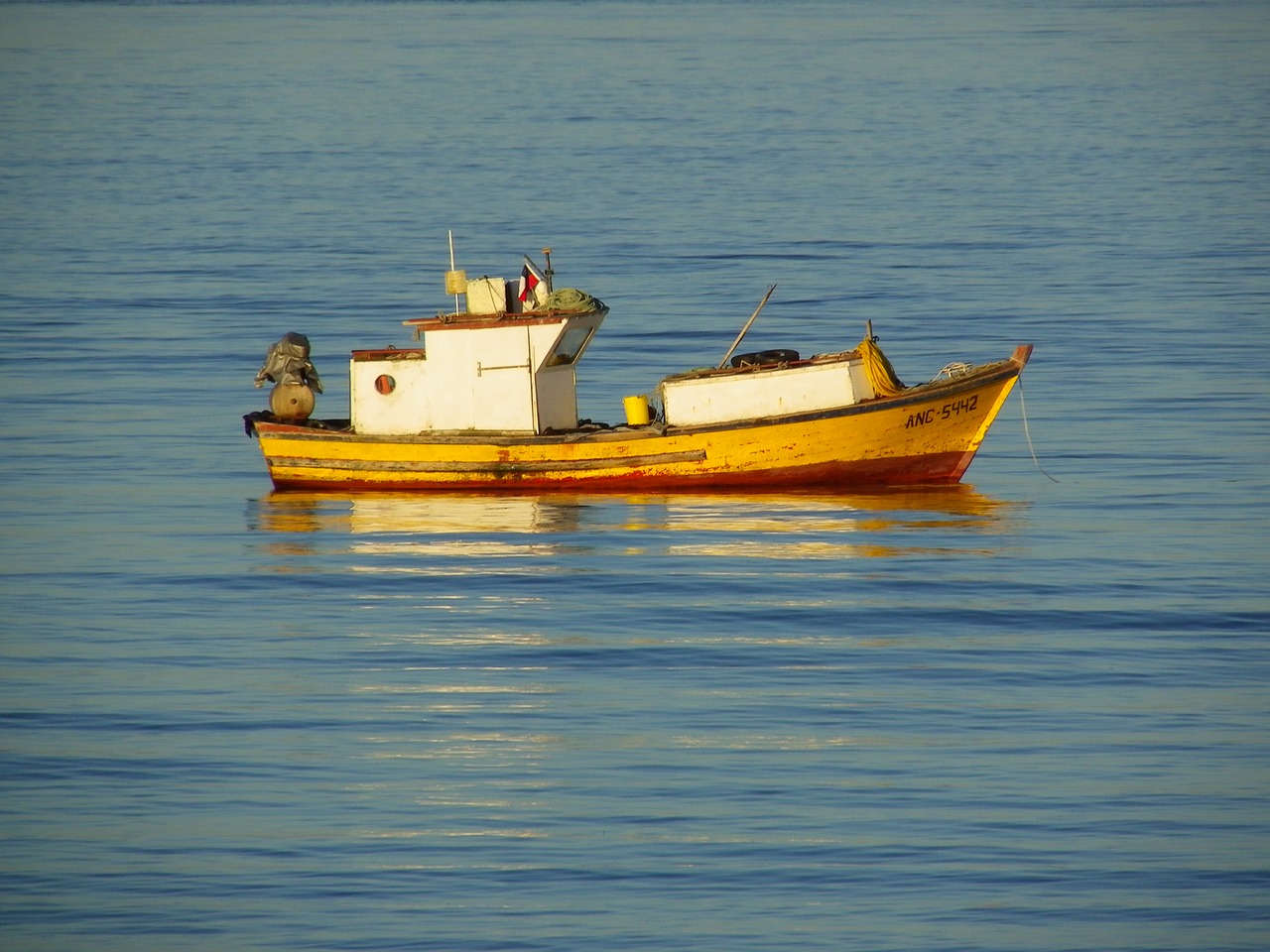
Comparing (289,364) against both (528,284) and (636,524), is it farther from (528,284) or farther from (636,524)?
(636,524)

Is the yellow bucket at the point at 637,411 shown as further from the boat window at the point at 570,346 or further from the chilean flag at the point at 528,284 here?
the chilean flag at the point at 528,284

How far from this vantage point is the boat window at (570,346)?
69.7 ft

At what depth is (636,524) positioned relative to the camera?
20375 millimetres

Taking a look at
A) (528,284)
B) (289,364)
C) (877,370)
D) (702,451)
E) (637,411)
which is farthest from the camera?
(289,364)

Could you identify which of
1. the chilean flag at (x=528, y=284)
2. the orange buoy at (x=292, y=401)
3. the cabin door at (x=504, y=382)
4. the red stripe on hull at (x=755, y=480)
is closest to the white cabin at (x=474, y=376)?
the cabin door at (x=504, y=382)

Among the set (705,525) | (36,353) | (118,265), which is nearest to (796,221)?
(118,265)

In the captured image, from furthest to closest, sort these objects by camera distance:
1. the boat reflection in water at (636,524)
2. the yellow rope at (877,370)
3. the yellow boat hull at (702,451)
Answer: the yellow boat hull at (702,451) → the yellow rope at (877,370) → the boat reflection in water at (636,524)

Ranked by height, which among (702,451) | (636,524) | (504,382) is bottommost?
(636,524)

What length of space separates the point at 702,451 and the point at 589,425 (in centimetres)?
151

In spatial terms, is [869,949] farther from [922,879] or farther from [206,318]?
[206,318]

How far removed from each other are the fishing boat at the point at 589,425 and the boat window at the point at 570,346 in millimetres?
32

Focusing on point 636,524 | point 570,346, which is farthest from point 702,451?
point 570,346

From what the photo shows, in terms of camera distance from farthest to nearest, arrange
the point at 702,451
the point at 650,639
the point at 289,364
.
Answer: the point at 289,364 → the point at 702,451 → the point at 650,639

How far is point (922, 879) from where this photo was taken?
444 inches
